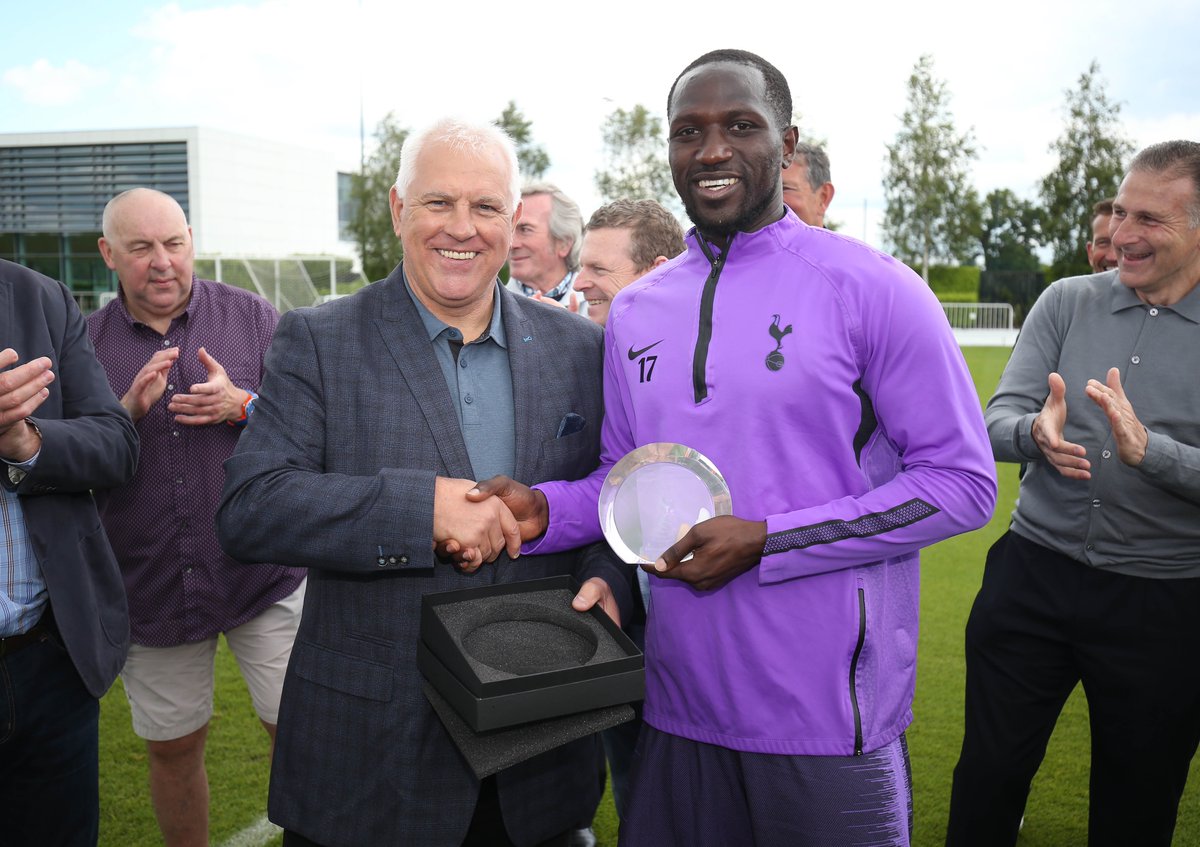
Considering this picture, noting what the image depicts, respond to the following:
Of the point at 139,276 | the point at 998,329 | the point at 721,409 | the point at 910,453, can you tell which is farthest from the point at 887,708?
the point at 998,329

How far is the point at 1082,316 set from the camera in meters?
3.18

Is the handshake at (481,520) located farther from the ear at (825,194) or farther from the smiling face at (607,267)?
the ear at (825,194)

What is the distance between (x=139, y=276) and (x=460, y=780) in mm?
2673

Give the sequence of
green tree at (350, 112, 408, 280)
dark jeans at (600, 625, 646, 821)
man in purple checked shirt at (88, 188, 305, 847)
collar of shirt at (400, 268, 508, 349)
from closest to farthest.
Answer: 1. collar of shirt at (400, 268, 508, 349)
2. man in purple checked shirt at (88, 188, 305, 847)
3. dark jeans at (600, 625, 646, 821)
4. green tree at (350, 112, 408, 280)

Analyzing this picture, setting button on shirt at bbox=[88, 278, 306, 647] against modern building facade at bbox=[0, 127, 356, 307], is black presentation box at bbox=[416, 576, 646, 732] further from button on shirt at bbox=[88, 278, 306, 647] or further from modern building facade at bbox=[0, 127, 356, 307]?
modern building facade at bbox=[0, 127, 356, 307]

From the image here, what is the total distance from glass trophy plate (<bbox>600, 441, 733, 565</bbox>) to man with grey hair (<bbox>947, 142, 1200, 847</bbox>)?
4.84 feet

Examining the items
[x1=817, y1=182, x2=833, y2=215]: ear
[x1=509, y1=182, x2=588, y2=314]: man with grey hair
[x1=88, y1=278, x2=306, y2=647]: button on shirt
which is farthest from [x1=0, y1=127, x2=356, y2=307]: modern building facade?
[x1=88, y1=278, x2=306, y2=647]: button on shirt

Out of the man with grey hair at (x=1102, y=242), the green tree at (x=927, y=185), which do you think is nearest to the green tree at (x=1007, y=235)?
the green tree at (x=927, y=185)

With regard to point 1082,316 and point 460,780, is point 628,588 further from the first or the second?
point 1082,316

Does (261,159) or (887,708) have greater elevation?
(261,159)

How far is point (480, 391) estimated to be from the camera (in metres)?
2.23

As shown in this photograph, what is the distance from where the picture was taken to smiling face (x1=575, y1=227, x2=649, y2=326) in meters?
4.02

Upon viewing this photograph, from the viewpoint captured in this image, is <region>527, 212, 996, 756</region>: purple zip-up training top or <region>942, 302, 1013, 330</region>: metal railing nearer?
<region>527, 212, 996, 756</region>: purple zip-up training top

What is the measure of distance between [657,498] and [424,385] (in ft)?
1.98
